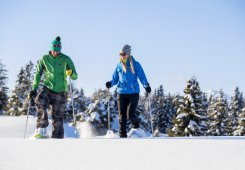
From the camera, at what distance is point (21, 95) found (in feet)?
155

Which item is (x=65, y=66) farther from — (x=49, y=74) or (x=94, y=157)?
(x=94, y=157)

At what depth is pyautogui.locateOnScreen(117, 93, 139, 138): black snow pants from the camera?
8.34m

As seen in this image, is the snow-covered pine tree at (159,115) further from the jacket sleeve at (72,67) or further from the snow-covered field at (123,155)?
the snow-covered field at (123,155)

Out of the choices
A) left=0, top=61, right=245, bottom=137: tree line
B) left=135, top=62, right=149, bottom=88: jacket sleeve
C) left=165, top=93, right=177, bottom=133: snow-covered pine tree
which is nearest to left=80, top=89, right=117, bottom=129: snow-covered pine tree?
left=0, top=61, right=245, bottom=137: tree line

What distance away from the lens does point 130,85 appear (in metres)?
8.37

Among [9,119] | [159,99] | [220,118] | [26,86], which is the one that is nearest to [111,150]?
[9,119]

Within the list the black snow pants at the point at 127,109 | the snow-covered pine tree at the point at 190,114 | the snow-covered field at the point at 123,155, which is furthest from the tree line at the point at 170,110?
the snow-covered field at the point at 123,155

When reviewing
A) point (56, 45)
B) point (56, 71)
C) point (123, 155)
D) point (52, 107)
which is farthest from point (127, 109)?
point (123, 155)

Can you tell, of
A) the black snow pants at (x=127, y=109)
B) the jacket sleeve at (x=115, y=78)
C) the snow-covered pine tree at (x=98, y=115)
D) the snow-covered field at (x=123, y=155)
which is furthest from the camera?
the snow-covered pine tree at (x=98, y=115)

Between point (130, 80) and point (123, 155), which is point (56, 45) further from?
point (123, 155)

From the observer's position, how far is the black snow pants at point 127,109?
8344mm

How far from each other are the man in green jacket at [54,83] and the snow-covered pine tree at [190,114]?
76.9 feet

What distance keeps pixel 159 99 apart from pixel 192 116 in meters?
35.2

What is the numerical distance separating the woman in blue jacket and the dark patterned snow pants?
4.77ft
